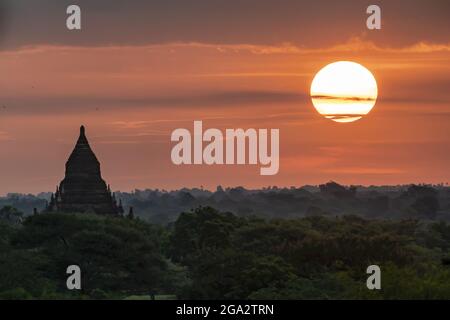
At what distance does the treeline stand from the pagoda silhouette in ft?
54.7

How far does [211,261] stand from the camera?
7500 centimetres

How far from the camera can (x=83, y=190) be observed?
13500cm

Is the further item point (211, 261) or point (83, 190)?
point (83, 190)

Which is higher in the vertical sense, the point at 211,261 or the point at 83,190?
the point at 83,190

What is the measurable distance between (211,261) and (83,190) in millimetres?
61989

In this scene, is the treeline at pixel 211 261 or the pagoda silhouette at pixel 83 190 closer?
the treeline at pixel 211 261

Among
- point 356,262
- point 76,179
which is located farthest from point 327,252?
point 76,179

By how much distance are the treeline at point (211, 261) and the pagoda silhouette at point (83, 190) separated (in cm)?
1667

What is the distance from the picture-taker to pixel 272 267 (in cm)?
7031

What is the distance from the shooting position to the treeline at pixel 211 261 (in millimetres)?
66750

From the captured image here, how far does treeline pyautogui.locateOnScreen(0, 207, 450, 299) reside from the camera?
219ft

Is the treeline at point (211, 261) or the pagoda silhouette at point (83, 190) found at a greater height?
the pagoda silhouette at point (83, 190)
